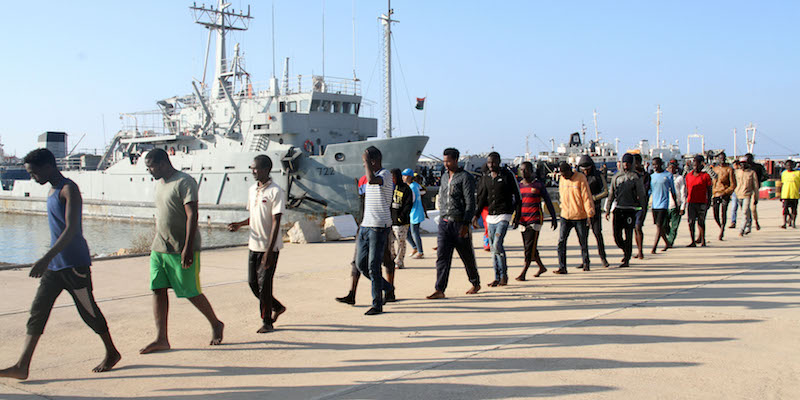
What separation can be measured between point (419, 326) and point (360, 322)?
55cm

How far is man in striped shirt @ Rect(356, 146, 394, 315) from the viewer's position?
5812mm

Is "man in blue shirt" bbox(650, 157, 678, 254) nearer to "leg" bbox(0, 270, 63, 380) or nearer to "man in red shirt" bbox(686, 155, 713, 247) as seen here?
"man in red shirt" bbox(686, 155, 713, 247)

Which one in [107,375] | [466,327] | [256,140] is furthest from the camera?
[256,140]

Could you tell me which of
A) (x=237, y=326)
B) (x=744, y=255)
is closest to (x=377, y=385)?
(x=237, y=326)

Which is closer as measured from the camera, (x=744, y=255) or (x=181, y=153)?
(x=744, y=255)

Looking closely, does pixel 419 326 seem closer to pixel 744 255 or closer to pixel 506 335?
pixel 506 335

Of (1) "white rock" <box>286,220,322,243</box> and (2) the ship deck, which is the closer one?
(2) the ship deck

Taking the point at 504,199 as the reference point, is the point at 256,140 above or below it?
above

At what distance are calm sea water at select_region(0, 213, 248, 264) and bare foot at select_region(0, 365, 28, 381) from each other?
14.3 m

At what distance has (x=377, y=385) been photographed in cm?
371

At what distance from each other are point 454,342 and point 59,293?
8.92 feet

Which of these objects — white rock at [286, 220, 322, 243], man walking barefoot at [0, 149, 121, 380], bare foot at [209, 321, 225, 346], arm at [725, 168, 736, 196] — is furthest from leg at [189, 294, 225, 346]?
arm at [725, 168, 736, 196]

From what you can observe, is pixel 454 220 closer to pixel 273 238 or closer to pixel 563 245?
pixel 273 238

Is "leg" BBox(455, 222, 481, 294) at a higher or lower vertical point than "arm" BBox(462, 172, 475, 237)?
lower
